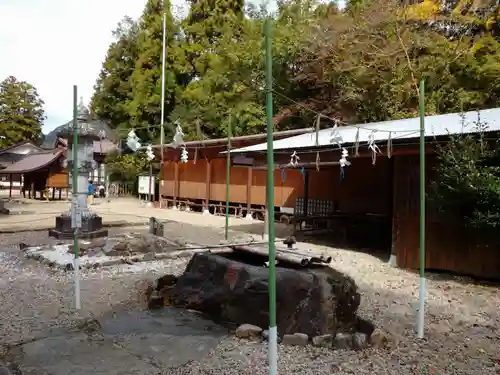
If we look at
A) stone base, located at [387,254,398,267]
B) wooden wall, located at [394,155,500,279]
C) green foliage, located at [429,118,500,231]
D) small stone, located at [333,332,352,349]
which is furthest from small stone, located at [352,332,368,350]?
stone base, located at [387,254,398,267]

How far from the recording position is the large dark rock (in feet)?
15.4

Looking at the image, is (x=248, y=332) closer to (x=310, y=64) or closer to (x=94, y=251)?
(x=94, y=251)

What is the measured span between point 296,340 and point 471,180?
4.13 m

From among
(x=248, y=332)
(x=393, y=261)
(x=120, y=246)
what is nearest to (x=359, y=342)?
(x=248, y=332)

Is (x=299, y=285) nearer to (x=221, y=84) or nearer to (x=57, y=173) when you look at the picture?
(x=221, y=84)

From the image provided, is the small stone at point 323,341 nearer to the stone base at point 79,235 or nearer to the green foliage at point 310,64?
the stone base at point 79,235

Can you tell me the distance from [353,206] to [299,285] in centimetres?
951

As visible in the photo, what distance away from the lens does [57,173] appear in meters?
27.6

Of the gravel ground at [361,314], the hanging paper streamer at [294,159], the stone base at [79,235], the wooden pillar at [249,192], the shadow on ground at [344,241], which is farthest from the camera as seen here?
the wooden pillar at [249,192]

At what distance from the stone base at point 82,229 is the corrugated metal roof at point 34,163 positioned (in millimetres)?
16994

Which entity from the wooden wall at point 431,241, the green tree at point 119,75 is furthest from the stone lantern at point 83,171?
the green tree at point 119,75

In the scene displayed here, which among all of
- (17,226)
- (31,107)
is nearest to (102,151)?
(31,107)

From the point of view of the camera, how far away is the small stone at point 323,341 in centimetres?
430

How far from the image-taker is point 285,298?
4660 mm
